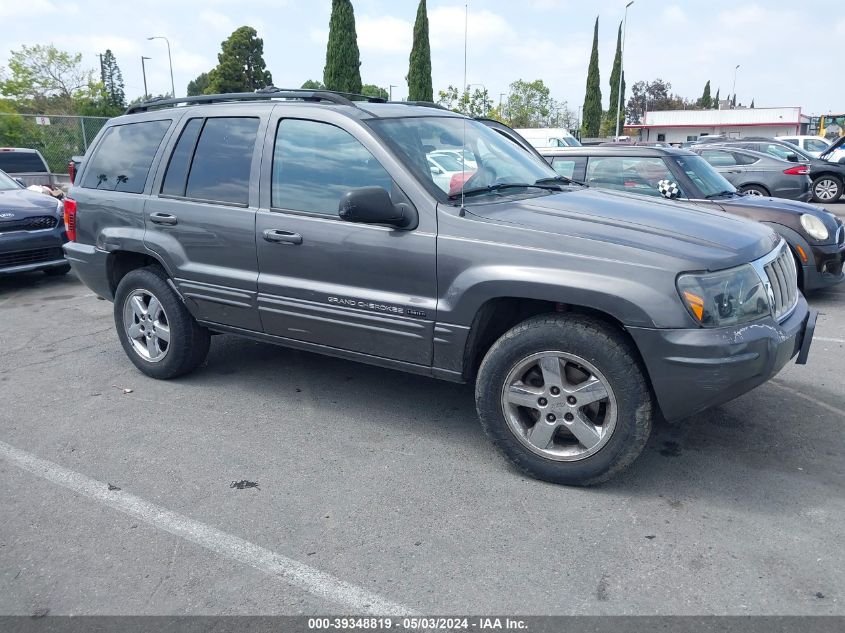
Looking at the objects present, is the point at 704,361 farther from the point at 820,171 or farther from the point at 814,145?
the point at 814,145

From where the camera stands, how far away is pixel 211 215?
4395 mm

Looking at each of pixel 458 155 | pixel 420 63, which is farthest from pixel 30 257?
pixel 420 63

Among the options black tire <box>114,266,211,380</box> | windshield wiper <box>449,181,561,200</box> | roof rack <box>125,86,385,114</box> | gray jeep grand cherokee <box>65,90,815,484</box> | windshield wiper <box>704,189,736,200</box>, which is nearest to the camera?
gray jeep grand cherokee <box>65,90,815,484</box>

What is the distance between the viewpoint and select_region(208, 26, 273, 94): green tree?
55.3 metres

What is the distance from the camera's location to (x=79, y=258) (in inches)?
208

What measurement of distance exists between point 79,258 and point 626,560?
4.40 m

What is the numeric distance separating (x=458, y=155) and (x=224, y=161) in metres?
1.52

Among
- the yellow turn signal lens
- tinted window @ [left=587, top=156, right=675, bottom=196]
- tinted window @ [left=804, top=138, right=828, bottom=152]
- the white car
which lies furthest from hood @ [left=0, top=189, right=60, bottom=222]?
tinted window @ [left=804, top=138, right=828, bottom=152]

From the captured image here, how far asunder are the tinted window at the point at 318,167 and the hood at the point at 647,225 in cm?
68

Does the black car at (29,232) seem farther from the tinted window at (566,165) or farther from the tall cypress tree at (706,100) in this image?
the tall cypress tree at (706,100)

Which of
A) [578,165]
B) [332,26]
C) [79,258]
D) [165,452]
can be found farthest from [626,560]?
[332,26]

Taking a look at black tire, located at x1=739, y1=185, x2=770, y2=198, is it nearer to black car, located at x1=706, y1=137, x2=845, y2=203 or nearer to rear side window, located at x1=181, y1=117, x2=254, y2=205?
black car, located at x1=706, y1=137, x2=845, y2=203

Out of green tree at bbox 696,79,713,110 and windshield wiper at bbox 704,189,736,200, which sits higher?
green tree at bbox 696,79,713,110

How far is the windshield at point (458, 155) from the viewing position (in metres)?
3.81
